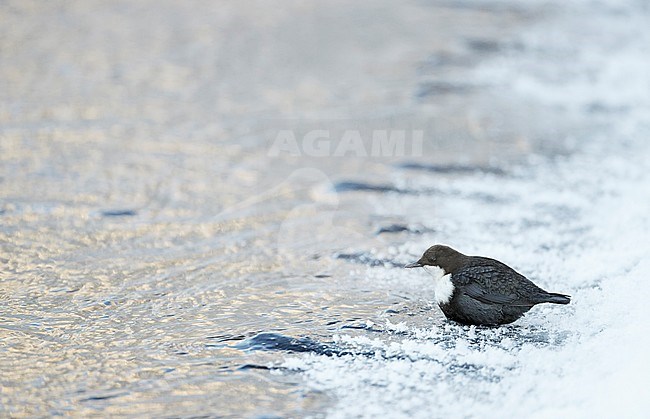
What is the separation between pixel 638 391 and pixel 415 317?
123 centimetres

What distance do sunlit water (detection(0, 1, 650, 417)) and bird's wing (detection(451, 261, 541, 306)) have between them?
0.17 m

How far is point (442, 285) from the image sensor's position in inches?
165

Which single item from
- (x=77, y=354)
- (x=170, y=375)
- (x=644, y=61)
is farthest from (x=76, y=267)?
(x=644, y=61)

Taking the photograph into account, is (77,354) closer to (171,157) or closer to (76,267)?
(76,267)

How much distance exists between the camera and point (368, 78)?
9148mm

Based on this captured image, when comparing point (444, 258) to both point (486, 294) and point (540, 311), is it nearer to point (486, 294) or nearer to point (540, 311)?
point (486, 294)

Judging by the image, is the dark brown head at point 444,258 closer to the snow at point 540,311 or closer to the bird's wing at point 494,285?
the bird's wing at point 494,285

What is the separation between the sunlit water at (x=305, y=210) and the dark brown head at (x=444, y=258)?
0.89ft

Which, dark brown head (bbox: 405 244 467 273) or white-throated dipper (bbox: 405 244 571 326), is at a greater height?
dark brown head (bbox: 405 244 467 273)

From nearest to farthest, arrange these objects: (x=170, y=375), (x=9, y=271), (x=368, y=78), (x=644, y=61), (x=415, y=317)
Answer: (x=170, y=375), (x=415, y=317), (x=9, y=271), (x=368, y=78), (x=644, y=61)

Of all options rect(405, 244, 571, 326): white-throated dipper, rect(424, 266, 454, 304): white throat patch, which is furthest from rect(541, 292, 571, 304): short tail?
rect(424, 266, 454, 304): white throat patch

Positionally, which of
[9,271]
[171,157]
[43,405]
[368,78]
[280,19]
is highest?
[280,19]

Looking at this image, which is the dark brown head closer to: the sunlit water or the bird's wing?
the bird's wing

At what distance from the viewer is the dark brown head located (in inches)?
166
